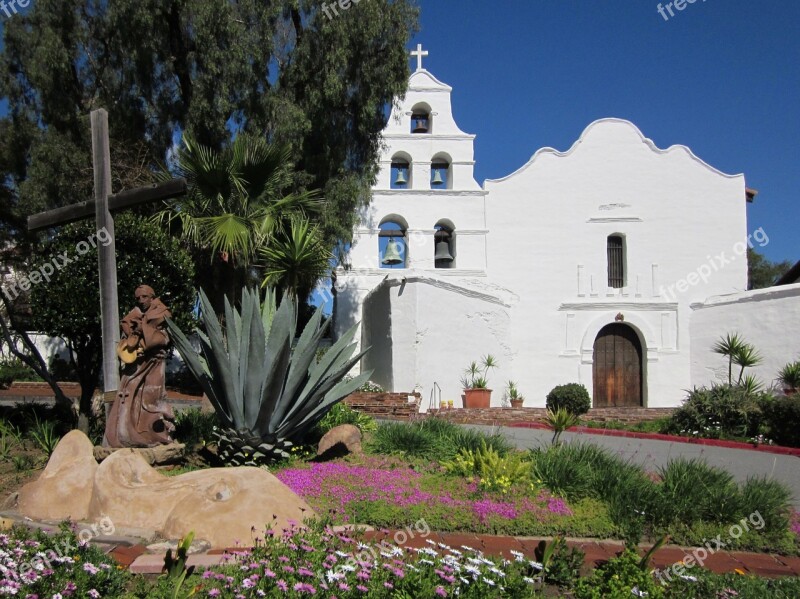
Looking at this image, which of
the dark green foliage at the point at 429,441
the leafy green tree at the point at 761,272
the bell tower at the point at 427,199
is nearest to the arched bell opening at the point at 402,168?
the bell tower at the point at 427,199

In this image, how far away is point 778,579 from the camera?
4.42 metres

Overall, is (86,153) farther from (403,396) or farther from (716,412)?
(716,412)

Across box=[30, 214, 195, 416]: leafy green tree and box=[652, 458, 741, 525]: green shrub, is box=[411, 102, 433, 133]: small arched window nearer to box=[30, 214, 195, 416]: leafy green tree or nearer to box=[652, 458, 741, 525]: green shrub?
box=[30, 214, 195, 416]: leafy green tree

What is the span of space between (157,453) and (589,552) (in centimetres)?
410

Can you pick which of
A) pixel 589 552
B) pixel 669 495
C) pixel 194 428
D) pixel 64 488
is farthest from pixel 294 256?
pixel 589 552

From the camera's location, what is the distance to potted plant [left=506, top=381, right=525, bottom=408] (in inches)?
677

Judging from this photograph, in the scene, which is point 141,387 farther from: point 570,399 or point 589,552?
point 570,399

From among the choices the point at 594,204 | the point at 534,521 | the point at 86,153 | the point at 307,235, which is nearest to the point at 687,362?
the point at 594,204

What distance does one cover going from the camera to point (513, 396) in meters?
17.3

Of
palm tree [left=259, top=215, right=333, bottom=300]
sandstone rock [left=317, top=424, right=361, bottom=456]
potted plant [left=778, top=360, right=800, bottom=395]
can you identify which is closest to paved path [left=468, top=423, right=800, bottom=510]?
sandstone rock [left=317, top=424, right=361, bottom=456]

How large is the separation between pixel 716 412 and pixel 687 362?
605 cm

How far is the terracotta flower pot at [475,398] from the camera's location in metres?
15.7

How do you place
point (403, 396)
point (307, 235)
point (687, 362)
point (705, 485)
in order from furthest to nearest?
1. point (687, 362)
2. point (403, 396)
3. point (307, 235)
4. point (705, 485)

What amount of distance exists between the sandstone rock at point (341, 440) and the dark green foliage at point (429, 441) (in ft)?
0.92
